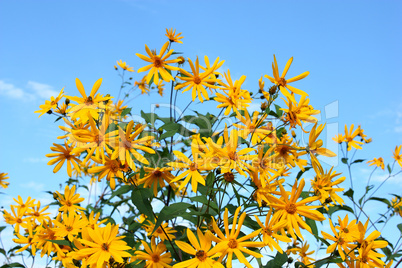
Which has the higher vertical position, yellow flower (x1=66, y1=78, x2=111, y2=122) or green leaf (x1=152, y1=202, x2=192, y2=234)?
yellow flower (x1=66, y1=78, x2=111, y2=122)

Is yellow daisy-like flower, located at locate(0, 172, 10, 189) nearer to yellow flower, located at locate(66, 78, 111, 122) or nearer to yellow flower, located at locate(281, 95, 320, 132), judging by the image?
yellow flower, located at locate(66, 78, 111, 122)

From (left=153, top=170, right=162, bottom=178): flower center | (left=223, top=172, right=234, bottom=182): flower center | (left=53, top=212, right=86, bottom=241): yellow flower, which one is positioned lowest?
(left=53, top=212, right=86, bottom=241): yellow flower

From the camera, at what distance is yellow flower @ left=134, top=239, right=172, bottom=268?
7.04ft

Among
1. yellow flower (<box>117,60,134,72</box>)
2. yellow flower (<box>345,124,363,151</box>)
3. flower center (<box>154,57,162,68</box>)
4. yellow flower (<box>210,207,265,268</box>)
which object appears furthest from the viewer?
yellow flower (<box>117,60,134,72</box>)

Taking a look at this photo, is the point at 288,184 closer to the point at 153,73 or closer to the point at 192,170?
the point at 192,170

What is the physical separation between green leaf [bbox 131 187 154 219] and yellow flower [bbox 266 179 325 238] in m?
0.70

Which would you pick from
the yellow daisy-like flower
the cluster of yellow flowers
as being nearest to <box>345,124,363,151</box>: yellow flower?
the cluster of yellow flowers

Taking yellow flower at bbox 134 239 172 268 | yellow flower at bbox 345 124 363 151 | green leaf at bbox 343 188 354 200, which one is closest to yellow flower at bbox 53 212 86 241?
yellow flower at bbox 134 239 172 268

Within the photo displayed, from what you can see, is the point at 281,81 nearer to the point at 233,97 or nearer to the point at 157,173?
the point at 233,97

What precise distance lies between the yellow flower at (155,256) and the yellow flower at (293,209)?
0.80 metres

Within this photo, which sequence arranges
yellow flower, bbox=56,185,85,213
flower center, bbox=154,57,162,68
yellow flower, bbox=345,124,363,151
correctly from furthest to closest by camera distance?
yellow flower, bbox=345,124,363,151 < yellow flower, bbox=56,185,85,213 < flower center, bbox=154,57,162,68

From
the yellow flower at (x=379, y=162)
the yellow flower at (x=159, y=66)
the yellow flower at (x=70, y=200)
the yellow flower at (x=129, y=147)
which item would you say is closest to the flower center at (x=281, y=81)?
the yellow flower at (x=159, y=66)

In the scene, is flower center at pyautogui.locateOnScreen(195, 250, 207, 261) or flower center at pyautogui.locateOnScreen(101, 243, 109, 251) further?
flower center at pyautogui.locateOnScreen(101, 243, 109, 251)

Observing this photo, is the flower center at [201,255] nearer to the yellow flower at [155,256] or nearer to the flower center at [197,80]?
the yellow flower at [155,256]
